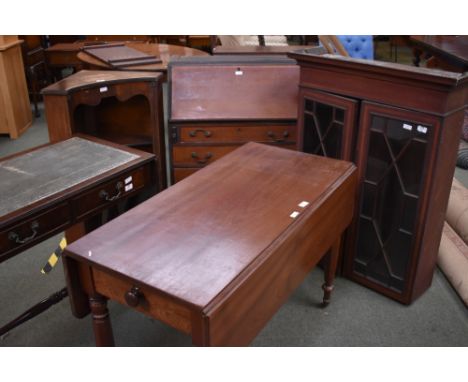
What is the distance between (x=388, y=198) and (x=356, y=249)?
14.6 inches

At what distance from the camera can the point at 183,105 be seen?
2.91m

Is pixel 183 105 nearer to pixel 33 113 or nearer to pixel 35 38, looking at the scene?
pixel 33 113

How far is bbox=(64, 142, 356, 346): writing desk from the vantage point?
130 cm

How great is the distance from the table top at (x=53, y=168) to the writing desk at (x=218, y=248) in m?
0.35

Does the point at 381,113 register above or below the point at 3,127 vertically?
above

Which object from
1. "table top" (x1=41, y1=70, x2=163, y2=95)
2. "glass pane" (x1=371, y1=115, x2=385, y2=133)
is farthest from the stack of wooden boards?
"table top" (x1=41, y1=70, x2=163, y2=95)

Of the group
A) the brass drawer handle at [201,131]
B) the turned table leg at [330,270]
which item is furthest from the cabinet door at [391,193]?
the brass drawer handle at [201,131]

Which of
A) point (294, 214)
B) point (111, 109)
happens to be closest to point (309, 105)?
point (294, 214)

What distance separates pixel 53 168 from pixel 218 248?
0.91 meters

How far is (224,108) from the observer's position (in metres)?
2.92

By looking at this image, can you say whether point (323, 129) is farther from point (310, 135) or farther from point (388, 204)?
point (388, 204)

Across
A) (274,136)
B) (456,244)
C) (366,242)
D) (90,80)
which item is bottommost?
(456,244)

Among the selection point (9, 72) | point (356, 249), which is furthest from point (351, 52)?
point (9, 72)

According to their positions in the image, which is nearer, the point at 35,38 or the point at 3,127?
the point at 3,127
